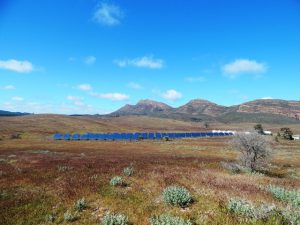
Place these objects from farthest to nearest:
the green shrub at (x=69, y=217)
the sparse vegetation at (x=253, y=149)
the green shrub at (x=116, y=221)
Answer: the sparse vegetation at (x=253, y=149) → the green shrub at (x=69, y=217) → the green shrub at (x=116, y=221)

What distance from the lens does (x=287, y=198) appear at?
11.9 meters

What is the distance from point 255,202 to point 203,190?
2.72 m

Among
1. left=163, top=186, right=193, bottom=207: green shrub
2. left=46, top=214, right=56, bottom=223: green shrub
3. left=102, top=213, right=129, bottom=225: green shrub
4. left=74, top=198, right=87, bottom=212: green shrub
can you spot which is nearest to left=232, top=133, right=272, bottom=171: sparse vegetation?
left=163, top=186, right=193, bottom=207: green shrub

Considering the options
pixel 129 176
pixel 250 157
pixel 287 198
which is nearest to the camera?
pixel 287 198

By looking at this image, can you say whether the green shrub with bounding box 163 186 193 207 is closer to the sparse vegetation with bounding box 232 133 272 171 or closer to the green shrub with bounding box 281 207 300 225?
the green shrub with bounding box 281 207 300 225

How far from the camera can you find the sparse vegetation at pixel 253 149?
29750 mm

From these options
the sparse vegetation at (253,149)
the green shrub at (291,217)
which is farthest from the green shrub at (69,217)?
the sparse vegetation at (253,149)

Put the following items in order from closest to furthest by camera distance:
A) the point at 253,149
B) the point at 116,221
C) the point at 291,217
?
the point at 291,217 → the point at 116,221 → the point at 253,149

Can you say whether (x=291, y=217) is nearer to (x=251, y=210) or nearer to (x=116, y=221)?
(x=251, y=210)

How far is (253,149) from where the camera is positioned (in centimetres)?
2998

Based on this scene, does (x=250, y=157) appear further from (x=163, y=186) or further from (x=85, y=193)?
(x=85, y=193)

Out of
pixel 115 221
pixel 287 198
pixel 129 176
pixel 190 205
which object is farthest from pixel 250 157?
pixel 115 221

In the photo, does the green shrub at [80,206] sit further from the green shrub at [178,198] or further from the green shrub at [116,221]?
the green shrub at [178,198]

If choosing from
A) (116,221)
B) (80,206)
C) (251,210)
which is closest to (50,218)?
(80,206)
